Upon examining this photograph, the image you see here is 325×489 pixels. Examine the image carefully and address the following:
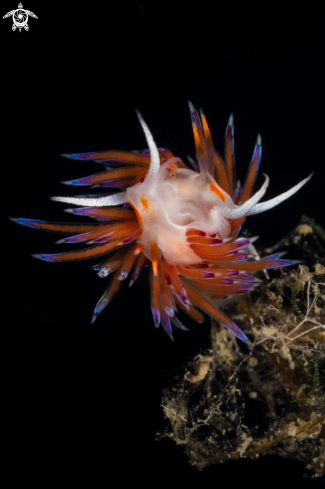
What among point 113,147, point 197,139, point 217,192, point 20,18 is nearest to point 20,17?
point 20,18

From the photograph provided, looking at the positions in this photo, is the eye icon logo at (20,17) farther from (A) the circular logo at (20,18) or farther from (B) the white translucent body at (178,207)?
(B) the white translucent body at (178,207)

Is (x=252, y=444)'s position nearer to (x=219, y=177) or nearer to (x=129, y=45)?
(x=219, y=177)

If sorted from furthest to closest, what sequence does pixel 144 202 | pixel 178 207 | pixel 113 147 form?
pixel 113 147 < pixel 178 207 < pixel 144 202

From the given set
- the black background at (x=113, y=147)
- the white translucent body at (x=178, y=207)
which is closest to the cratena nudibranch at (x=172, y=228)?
the white translucent body at (x=178, y=207)

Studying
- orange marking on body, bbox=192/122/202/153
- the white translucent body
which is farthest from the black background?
orange marking on body, bbox=192/122/202/153

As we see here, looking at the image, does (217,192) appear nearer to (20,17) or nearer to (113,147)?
(113,147)

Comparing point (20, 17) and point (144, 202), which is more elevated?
point (20, 17)

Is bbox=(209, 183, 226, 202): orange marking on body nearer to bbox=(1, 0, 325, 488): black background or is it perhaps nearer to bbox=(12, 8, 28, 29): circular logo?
bbox=(1, 0, 325, 488): black background
